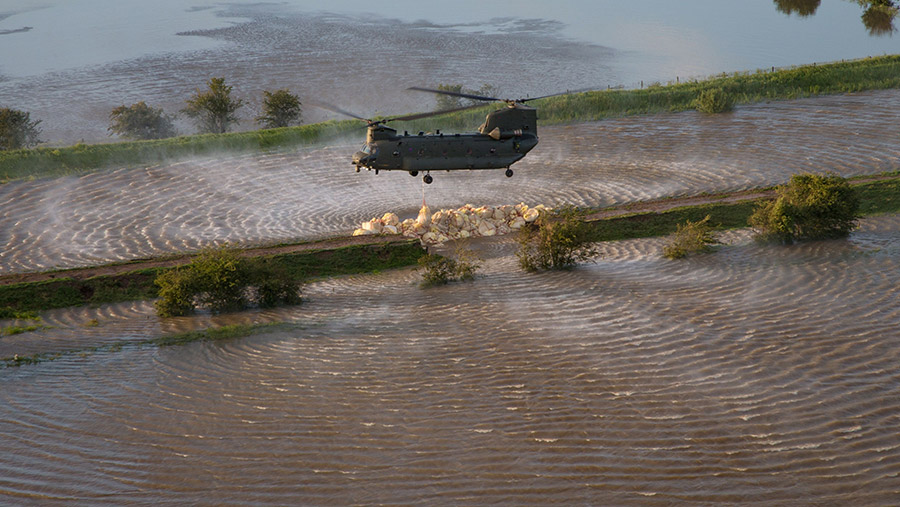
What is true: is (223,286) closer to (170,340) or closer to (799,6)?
(170,340)

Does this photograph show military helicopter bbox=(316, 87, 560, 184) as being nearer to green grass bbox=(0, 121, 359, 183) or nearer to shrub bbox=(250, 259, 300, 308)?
shrub bbox=(250, 259, 300, 308)

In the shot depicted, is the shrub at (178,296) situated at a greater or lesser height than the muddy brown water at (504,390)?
greater

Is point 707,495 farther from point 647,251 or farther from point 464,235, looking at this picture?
point 464,235

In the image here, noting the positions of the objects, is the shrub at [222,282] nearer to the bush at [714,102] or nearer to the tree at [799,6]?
the bush at [714,102]

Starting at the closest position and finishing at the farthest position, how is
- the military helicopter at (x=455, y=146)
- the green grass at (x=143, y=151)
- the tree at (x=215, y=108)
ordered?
the military helicopter at (x=455, y=146)
the green grass at (x=143, y=151)
the tree at (x=215, y=108)

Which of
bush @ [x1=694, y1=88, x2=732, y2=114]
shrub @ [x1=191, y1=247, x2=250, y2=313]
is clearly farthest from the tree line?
shrub @ [x1=191, y1=247, x2=250, y2=313]

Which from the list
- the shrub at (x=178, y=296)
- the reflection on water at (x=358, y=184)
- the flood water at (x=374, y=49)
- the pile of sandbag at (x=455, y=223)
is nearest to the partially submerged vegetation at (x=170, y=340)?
the shrub at (x=178, y=296)

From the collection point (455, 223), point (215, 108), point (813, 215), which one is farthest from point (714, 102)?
point (215, 108)
